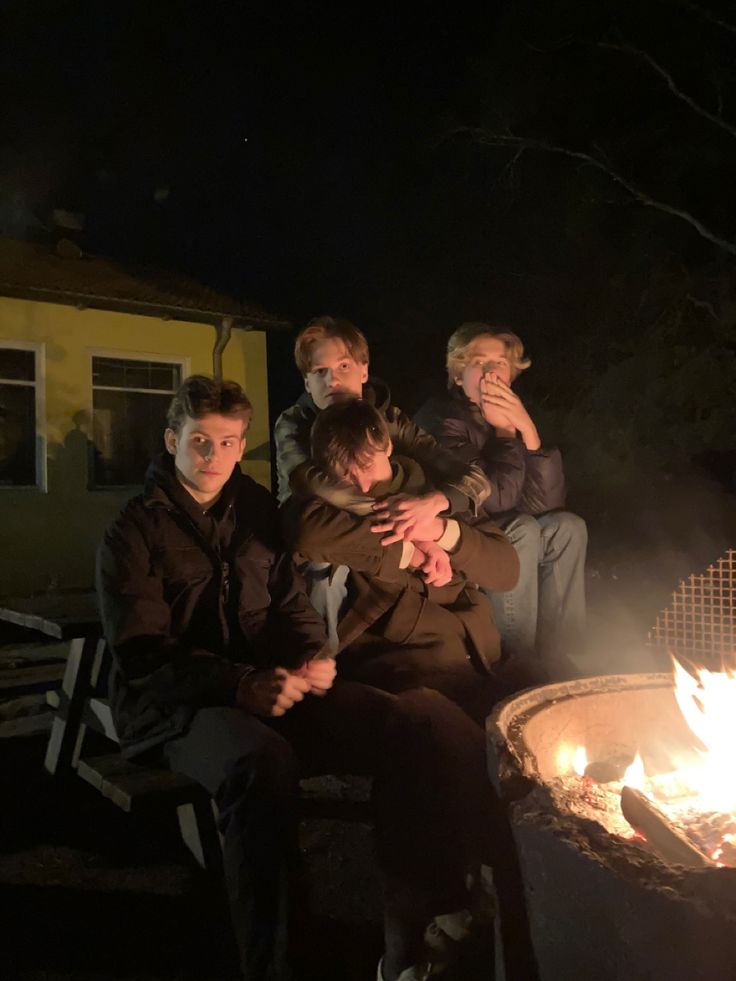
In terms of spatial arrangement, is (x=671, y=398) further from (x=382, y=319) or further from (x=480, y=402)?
(x=382, y=319)

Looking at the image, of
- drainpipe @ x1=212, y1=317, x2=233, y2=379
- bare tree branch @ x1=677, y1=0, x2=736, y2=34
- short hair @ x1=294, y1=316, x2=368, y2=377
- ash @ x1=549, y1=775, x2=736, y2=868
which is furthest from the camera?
bare tree branch @ x1=677, y1=0, x2=736, y2=34

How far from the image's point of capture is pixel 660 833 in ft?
5.48

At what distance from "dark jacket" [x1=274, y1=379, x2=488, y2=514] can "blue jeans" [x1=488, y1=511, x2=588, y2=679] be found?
393mm

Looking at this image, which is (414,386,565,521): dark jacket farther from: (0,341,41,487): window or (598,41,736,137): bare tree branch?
(598,41,736,137): bare tree branch

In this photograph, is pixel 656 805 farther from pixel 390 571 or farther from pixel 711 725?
pixel 390 571

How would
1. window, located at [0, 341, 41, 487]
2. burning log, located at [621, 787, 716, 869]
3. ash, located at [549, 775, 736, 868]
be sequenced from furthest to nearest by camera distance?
window, located at [0, 341, 41, 487]
ash, located at [549, 775, 736, 868]
burning log, located at [621, 787, 716, 869]

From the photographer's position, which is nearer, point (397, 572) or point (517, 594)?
point (397, 572)

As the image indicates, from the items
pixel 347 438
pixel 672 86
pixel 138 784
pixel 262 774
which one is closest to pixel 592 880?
pixel 262 774

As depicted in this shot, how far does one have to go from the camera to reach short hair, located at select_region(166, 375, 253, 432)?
8.84 ft

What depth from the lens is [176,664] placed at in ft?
7.77

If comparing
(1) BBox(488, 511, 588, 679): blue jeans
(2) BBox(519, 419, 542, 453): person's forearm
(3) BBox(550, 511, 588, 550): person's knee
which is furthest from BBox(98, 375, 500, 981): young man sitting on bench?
(2) BBox(519, 419, 542, 453): person's forearm

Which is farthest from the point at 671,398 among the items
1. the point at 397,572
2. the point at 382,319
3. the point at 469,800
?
the point at 382,319

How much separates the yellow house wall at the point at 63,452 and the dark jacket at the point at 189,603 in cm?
701

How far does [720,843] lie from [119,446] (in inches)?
370
